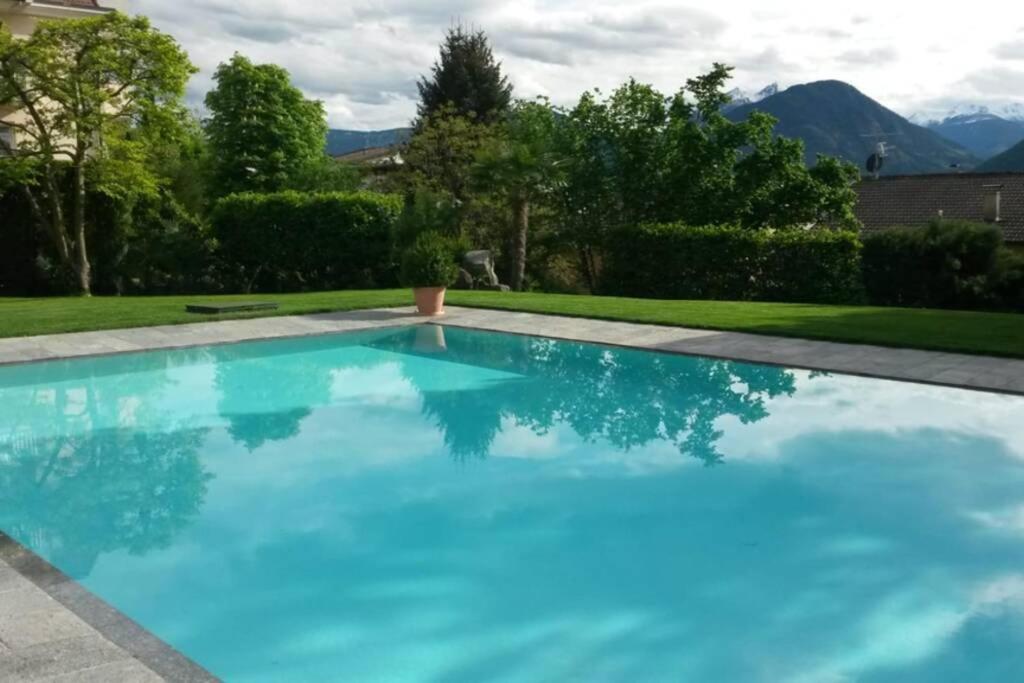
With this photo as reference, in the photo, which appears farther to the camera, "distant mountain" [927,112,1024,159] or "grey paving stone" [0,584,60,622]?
"distant mountain" [927,112,1024,159]

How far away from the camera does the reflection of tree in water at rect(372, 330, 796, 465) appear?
8594 mm

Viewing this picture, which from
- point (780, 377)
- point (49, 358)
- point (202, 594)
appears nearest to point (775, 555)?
point (202, 594)

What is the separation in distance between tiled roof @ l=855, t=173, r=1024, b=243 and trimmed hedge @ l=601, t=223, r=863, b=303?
19691mm

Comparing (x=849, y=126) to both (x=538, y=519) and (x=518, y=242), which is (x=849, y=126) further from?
(x=538, y=519)

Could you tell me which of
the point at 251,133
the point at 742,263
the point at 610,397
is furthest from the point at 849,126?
the point at 610,397

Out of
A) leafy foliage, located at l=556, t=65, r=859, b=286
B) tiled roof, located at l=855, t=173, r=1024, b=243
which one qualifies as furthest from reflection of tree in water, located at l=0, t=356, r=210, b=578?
tiled roof, located at l=855, t=173, r=1024, b=243

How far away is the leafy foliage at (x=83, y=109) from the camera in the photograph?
734 inches

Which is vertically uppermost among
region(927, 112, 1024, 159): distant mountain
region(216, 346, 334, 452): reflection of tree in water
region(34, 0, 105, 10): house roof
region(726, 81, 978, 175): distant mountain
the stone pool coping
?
region(927, 112, 1024, 159): distant mountain

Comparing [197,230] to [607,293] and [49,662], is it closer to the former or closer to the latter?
[607,293]

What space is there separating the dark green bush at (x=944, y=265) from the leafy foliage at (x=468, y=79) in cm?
2220

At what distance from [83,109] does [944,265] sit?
1815cm

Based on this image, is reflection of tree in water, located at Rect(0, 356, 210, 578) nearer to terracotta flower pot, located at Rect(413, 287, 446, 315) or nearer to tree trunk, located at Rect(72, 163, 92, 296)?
terracotta flower pot, located at Rect(413, 287, 446, 315)

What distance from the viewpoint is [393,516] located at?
20.6ft

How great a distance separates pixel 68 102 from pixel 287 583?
56.9 feet
